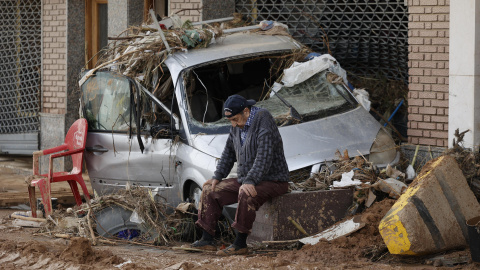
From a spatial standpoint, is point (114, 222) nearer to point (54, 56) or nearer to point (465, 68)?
point (465, 68)

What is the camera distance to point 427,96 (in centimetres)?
993

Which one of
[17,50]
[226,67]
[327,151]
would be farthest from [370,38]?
[17,50]

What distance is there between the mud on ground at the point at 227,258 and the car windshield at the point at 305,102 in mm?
1498

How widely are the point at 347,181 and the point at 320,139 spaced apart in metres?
0.73

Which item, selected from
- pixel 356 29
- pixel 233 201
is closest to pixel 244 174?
pixel 233 201

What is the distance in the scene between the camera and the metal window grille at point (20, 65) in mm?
14477

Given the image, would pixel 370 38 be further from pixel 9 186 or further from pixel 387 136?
pixel 9 186

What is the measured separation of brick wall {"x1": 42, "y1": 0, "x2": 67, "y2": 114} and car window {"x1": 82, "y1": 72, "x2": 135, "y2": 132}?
154 inches

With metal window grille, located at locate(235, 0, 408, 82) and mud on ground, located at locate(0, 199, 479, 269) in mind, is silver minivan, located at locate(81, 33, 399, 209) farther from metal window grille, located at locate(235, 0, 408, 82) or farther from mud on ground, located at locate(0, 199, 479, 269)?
metal window grille, located at locate(235, 0, 408, 82)

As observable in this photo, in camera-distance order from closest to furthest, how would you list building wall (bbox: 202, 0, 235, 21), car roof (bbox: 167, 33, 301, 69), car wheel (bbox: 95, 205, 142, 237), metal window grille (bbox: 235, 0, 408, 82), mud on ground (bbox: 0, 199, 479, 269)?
mud on ground (bbox: 0, 199, 479, 269) → car wheel (bbox: 95, 205, 142, 237) → car roof (bbox: 167, 33, 301, 69) → metal window grille (bbox: 235, 0, 408, 82) → building wall (bbox: 202, 0, 235, 21)

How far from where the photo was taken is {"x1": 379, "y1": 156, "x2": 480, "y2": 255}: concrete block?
674cm

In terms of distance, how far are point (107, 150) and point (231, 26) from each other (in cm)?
269

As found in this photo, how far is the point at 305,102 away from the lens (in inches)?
358

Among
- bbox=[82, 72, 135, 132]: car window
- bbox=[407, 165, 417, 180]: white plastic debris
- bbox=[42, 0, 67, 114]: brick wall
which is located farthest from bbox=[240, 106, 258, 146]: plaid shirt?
bbox=[42, 0, 67, 114]: brick wall
